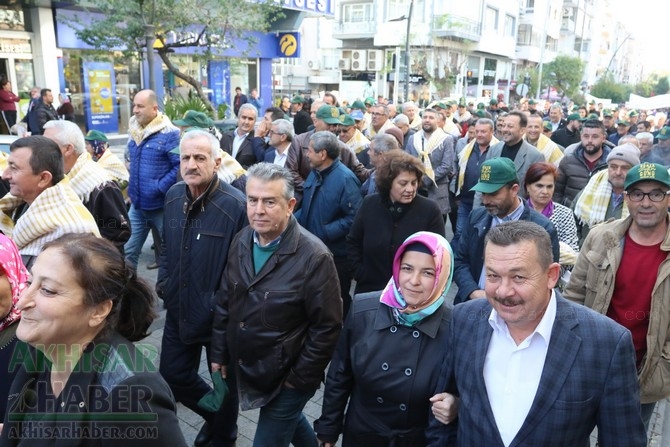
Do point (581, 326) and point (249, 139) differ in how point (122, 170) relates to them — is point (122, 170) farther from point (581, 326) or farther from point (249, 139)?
point (581, 326)

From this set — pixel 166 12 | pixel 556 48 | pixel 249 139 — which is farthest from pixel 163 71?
pixel 556 48

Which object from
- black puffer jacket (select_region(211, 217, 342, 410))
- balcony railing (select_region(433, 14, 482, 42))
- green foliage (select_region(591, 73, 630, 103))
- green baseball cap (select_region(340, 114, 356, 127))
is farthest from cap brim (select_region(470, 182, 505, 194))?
green foliage (select_region(591, 73, 630, 103))

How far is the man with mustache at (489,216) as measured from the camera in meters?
3.65

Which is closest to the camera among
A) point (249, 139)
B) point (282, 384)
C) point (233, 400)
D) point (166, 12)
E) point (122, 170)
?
point (282, 384)

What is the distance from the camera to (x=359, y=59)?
46.1 meters

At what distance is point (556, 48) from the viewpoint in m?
65.1

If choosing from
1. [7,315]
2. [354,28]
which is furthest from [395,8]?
[7,315]

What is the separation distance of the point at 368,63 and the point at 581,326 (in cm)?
4618

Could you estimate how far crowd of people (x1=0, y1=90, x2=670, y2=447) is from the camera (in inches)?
76.6

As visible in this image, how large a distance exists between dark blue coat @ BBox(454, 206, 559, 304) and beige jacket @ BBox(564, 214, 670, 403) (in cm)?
33

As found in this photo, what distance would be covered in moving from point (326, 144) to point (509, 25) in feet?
179

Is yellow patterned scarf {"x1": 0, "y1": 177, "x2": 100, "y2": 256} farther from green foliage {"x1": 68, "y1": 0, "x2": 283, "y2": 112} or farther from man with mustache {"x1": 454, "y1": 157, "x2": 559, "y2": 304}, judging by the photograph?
green foliage {"x1": 68, "y1": 0, "x2": 283, "y2": 112}

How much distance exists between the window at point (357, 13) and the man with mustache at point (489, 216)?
44925 millimetres

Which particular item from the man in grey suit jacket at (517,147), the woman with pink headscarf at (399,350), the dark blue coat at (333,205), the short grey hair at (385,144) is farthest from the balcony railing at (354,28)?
the woman with pink headscarf at (399,350)
